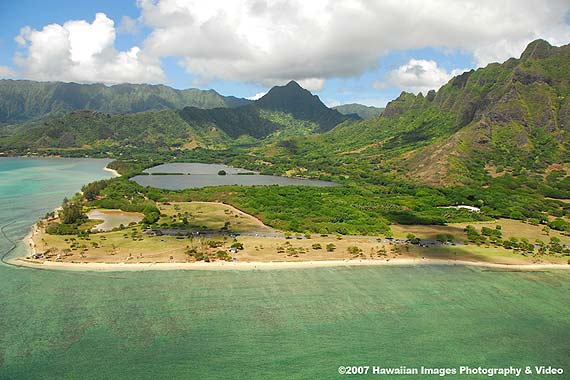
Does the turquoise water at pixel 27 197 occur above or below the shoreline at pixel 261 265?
above

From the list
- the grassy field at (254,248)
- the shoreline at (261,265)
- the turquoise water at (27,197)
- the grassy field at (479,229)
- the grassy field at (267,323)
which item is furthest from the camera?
the grassy field at (479,229)

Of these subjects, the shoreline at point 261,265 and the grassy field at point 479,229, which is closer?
the shoreline at point 261,265

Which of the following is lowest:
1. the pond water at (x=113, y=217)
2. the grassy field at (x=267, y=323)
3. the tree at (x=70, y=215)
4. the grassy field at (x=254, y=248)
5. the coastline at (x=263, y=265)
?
the grassy field at (x=267, y=323)

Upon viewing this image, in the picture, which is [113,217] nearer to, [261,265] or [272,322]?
[261,265]

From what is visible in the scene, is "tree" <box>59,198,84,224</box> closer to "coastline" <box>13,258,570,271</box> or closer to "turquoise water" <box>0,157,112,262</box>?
"turquoise water" <box>0,157,112,262</box>

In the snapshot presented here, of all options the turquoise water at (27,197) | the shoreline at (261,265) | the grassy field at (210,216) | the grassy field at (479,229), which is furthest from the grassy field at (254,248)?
the turquoise water at (27,197)

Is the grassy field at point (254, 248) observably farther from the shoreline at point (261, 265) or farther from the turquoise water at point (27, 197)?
the turquoise water at point (27, 197)
